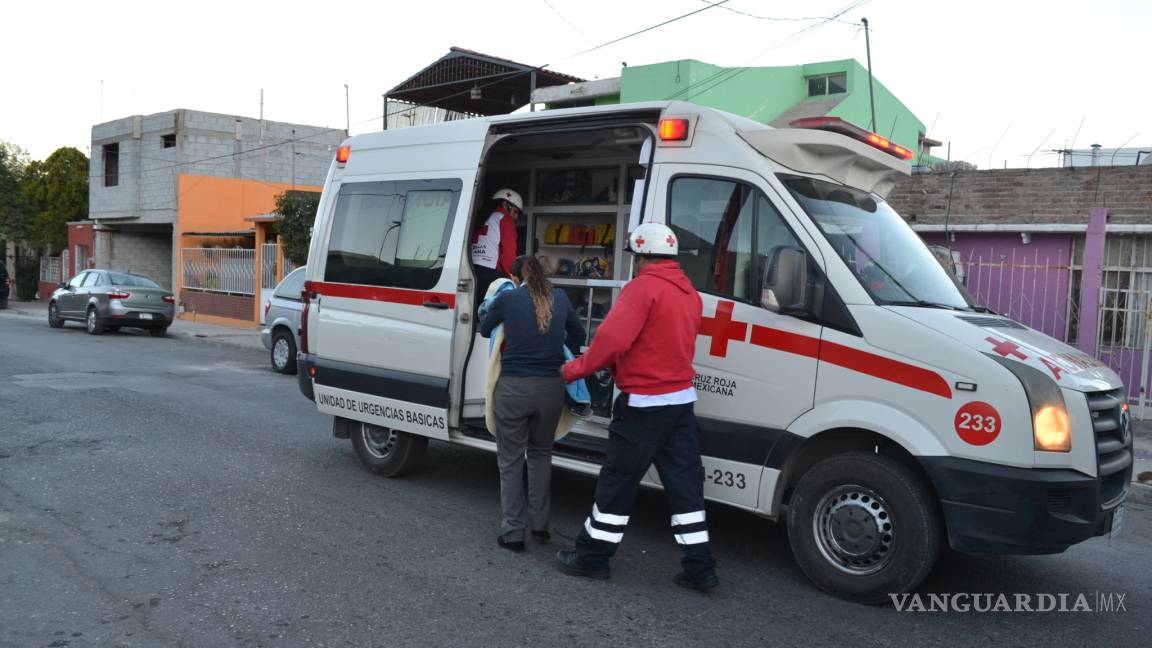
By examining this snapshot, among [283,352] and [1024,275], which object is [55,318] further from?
[1024,275]

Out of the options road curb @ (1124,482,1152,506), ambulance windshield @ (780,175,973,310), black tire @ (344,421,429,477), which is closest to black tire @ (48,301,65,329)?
black tire @ (344,421,429,477)

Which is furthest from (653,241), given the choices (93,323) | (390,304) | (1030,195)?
(93,323)

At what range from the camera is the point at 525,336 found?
209 inches

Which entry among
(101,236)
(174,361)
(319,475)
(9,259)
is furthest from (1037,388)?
(9,259)

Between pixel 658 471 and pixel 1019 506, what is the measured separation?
5.79 ft

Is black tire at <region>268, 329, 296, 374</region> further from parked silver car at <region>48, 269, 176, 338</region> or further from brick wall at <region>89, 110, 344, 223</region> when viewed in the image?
brick wall at <region>89, 110, 344, 223</region>

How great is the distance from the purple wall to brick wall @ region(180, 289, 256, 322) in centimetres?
1830

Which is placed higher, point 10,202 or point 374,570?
point 10,202

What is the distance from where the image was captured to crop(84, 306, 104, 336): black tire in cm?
1964

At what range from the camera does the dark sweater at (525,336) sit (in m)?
5.33

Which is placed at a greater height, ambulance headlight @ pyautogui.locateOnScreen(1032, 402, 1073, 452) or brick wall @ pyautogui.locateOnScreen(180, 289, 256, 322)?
ambulance headlight @ pyautogui.locateOnScreen(1032, 402, 1073, 452)

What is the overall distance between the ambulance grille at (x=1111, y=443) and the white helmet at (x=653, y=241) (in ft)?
7.05

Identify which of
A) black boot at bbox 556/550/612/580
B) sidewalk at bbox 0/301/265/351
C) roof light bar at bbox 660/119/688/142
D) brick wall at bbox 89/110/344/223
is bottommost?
sidewalk at bbox 0/301/265/351

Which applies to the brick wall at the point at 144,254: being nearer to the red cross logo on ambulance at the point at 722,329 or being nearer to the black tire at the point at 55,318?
the black tire at the point at 55,318
